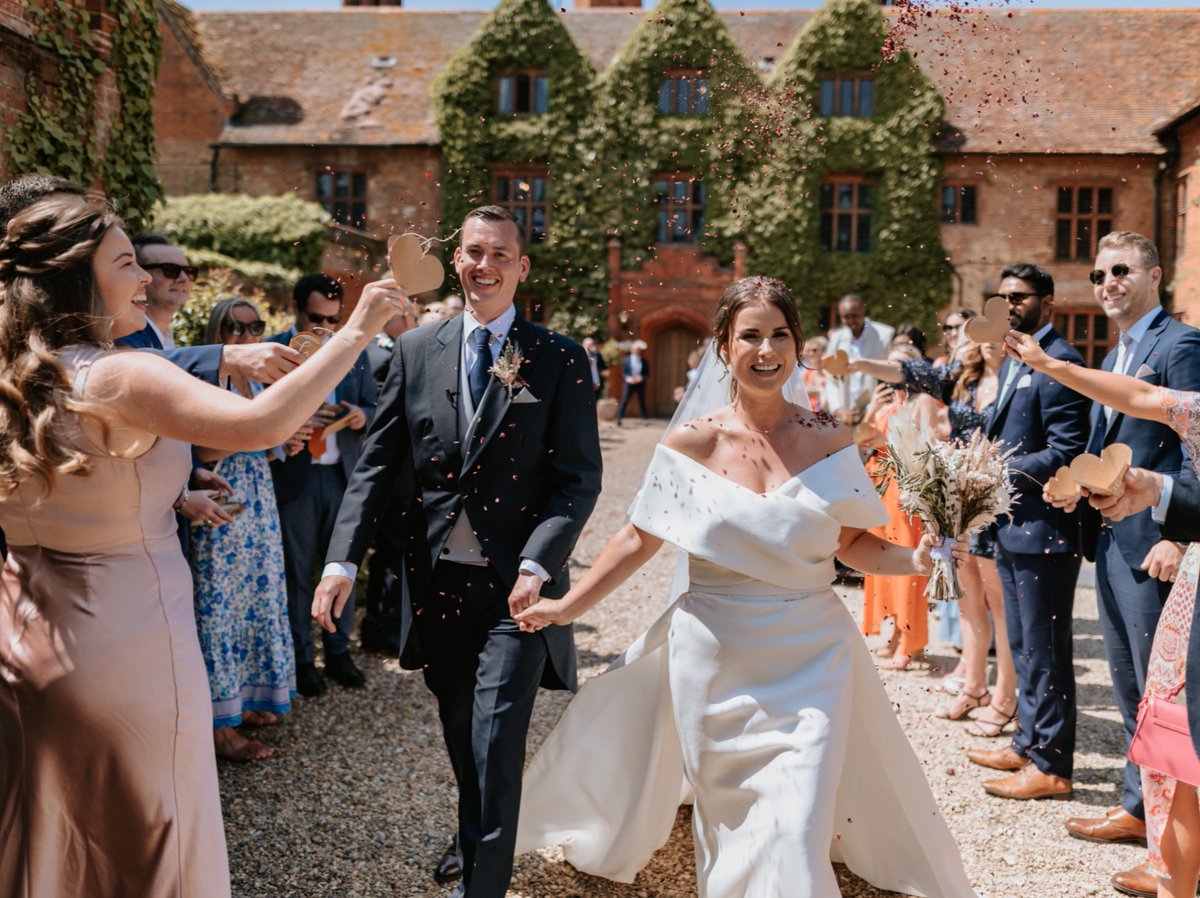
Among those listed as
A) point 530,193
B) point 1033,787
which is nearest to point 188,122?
point 530,193

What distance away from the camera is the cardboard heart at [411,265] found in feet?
8.02

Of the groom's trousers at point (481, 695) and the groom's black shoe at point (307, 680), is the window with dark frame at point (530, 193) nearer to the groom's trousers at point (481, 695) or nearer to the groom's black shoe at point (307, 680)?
the groom's black shoe at point (307, 680)

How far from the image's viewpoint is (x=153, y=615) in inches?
94.3

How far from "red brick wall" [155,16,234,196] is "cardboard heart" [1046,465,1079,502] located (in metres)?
25.3

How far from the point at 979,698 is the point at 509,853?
3.68m

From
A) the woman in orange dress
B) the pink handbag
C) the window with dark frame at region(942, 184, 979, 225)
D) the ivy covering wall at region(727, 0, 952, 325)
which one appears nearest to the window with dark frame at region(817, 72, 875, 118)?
the ivy covering wall at region(727, 0, 952, 325)

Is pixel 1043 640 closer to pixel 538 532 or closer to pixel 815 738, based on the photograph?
pixel 815 738

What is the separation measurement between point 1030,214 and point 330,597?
23886 millimetres

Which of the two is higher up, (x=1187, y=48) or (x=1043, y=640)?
(x=1187, y=48)

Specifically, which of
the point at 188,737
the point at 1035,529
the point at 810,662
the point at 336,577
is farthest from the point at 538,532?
the point at 1035,529

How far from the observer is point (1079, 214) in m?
23.1

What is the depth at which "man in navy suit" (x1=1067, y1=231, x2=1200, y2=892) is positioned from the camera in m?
3.97

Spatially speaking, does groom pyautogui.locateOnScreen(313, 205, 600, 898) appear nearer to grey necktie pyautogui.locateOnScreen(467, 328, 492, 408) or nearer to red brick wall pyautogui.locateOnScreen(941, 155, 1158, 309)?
grey necktie pyautogui.locateOnScreen(467, 328, 492, 408)

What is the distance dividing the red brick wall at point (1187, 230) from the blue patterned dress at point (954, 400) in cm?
1315
